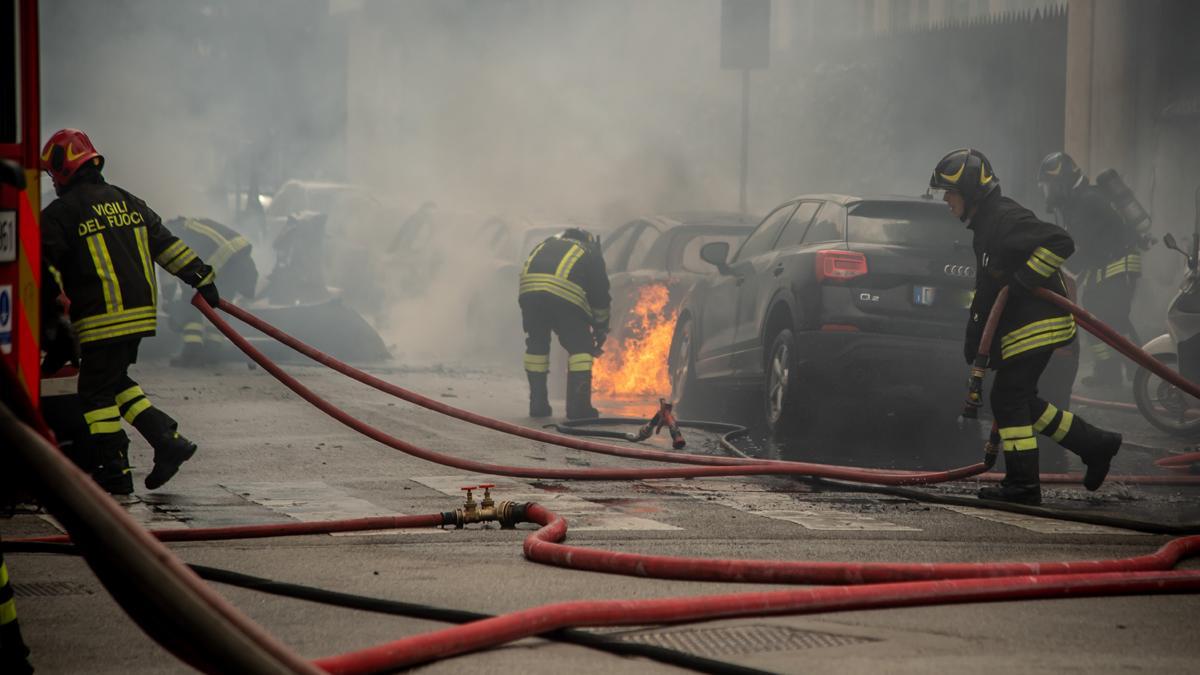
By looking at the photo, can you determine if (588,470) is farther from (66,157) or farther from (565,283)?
(565,283)

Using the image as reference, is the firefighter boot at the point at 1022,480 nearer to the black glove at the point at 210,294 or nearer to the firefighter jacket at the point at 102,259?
the black glove at the point at 210,294

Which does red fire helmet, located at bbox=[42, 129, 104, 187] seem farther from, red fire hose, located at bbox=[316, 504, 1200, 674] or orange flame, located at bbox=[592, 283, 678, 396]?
orange flame, located at bbox=[592, 283, 678, 396]

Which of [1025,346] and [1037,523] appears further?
[1025,346]

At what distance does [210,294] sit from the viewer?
7715mm

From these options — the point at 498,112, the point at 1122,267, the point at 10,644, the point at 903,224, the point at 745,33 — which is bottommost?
the point at 10,644

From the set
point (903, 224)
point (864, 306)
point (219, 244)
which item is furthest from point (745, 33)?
point (864, 306)

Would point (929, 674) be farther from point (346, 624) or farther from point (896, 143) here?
point (896, 143)

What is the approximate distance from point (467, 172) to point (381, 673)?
100.0ft

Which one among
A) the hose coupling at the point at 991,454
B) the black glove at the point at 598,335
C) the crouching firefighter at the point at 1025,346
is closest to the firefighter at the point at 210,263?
the black glove at the point at 598,335

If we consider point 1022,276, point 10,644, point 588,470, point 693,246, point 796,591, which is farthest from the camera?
point 693,246

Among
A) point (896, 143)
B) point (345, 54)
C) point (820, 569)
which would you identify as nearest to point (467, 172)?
point (345, 54)

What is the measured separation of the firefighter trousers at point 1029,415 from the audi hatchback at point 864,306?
1.68 metres

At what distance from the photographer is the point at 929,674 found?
13.4ft

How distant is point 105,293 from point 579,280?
16.5 feet
